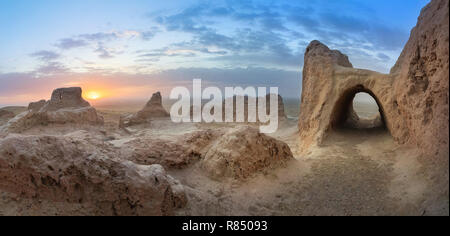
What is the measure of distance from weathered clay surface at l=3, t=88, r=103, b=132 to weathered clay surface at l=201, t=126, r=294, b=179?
29.5ft

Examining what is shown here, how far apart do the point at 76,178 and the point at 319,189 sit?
468 cm

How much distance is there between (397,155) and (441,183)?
278 cm

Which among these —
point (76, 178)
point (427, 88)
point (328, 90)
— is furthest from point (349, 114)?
point (76, 178)

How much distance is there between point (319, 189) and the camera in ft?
19.5

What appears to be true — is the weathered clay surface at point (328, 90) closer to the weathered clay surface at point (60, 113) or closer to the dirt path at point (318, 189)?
the dirt path at point (318, 189)

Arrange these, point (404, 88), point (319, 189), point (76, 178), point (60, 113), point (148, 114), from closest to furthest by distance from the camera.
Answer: point (76, 178) < point (319, 189) < point (404, 88) < point (60, 113) < point (148, 114)

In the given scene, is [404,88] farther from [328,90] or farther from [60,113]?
[60,113]

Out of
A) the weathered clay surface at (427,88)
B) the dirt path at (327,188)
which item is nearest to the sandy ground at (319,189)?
the dirt path at (327,188)

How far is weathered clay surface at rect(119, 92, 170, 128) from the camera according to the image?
60.4 feet

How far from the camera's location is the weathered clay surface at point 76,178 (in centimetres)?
387

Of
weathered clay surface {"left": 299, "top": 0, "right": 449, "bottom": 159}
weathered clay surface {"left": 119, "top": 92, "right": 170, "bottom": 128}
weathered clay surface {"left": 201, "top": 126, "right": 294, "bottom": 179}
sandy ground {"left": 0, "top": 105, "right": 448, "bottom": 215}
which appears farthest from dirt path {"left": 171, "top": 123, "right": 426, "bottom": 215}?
weathered clay surface {"left": 119, "top": 92, "right": 170, "bottom": 128}

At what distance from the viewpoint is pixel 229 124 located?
20.2 meters

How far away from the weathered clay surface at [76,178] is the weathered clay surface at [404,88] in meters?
4.71
